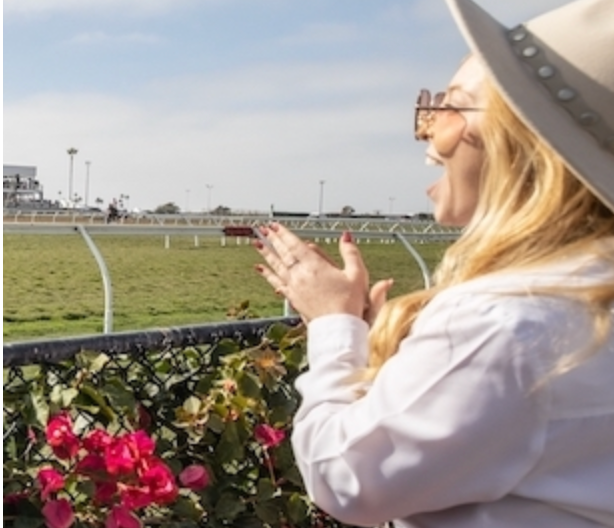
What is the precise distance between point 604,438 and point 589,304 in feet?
0.47

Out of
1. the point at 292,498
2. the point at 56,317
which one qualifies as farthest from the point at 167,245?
the point at 292,498

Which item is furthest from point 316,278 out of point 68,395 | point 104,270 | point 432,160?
point 104,270

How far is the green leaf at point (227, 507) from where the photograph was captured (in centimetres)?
211

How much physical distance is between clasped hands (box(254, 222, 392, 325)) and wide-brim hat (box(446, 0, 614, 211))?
0.32m

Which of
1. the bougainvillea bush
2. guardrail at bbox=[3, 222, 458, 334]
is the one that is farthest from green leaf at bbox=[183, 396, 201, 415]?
guardrail at bbox=[3, 222, 458, 334]

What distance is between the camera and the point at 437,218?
1.38 m

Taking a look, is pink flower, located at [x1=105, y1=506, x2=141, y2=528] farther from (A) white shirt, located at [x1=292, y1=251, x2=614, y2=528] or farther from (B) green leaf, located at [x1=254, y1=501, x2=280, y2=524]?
(A) white shirt, located at [x1=292, y1=251, x2=614, y2=528]

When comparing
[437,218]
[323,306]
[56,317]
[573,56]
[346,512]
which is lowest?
[56,317]

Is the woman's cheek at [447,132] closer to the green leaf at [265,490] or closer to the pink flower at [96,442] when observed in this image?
the pink flower at [96,442]

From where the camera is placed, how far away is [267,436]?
2.26 meters

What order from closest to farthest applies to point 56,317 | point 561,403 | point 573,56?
point 561,403 → point 573,56 → point 56,317

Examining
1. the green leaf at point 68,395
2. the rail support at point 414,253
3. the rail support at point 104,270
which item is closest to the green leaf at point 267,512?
the green leaf at point 68,395

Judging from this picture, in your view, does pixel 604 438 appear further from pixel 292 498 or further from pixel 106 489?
pixel 292 498

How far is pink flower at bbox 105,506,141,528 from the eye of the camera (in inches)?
72.3
